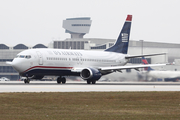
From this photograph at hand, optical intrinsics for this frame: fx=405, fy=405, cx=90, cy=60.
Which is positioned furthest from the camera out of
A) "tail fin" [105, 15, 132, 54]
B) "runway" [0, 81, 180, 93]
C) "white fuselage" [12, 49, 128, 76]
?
"tail fin" [105, 15, 132, 54]

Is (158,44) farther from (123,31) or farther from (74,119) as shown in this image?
(74,119)

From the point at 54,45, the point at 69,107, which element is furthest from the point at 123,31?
the point at 54,45

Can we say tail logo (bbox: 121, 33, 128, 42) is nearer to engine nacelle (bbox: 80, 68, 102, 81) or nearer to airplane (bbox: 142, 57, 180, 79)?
airplane (bbox: 142, 57, 180, 79)

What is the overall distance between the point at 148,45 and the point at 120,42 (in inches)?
4352

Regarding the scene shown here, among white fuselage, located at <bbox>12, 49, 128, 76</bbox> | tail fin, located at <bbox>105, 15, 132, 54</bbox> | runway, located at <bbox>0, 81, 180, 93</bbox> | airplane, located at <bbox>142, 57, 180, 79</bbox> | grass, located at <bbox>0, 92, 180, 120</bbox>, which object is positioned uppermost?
tail fin, located at <bbox>105, 15, 132, 54</bbox>

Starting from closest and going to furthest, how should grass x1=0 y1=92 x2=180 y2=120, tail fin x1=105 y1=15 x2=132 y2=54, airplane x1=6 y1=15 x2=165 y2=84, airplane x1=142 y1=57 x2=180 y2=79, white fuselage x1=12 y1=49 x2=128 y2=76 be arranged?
grass x1=0 y1=92 x2=180 y2=120 → white fuselage x1=12 y1=49 x2=128 y2=76 → airplane x1=6 y1=15 x2=165 y2=84 → tail fin x1=105 y1=15 x2=132 y2=54 → airplane x1=142 y1=57 x2=180 y2=79

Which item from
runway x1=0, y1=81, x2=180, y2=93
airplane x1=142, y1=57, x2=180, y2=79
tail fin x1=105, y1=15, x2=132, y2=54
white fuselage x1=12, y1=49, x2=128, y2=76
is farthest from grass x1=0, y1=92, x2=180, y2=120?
airplane x1=142, y1=57, x2=180, y2=79

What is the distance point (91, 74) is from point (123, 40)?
13.5m

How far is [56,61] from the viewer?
5191 cm

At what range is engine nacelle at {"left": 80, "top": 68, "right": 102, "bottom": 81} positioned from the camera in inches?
2048

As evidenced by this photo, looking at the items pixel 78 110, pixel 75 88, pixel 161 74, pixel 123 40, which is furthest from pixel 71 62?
pixel 78 110

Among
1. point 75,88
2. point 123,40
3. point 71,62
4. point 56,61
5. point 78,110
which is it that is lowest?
point 75,88

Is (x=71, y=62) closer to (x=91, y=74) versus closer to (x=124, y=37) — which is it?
(x=91, y=74)

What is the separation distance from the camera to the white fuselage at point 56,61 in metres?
49.3
